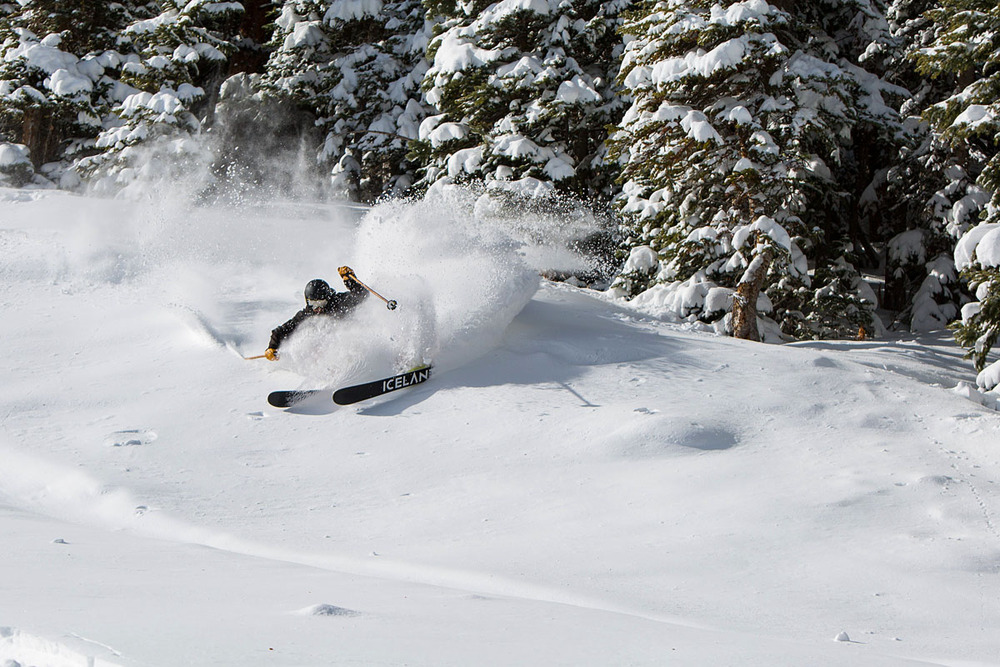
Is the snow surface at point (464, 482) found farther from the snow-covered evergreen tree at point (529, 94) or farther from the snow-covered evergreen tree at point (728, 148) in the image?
the snow-covered evergreen tree at point (529, 94)

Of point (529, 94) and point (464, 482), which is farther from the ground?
point (529, 94)

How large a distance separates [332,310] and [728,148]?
6.68 m

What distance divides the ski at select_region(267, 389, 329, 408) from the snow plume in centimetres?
49

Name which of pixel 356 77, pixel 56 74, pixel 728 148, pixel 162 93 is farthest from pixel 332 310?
pixel 56 74

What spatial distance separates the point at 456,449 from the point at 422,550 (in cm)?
186

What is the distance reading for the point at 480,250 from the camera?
36.5ft

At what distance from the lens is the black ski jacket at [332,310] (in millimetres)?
9344

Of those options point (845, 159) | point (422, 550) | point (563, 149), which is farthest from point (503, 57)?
point (422, 550)

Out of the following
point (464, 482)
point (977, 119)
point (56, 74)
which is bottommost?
point (464, 482)

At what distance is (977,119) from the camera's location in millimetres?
9992

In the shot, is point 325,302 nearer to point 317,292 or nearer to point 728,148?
point 317,292

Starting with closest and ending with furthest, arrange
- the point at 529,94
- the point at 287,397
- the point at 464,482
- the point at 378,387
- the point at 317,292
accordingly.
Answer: the point at 464,482
the point at 287,397
the point at 378,387
the point at 317,292
the point at 529,94

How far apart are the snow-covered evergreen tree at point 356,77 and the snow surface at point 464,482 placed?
933 cm

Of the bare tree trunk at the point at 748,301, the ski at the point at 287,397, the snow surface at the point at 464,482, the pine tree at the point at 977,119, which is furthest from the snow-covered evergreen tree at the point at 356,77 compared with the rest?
the ski at the point at 287,397
